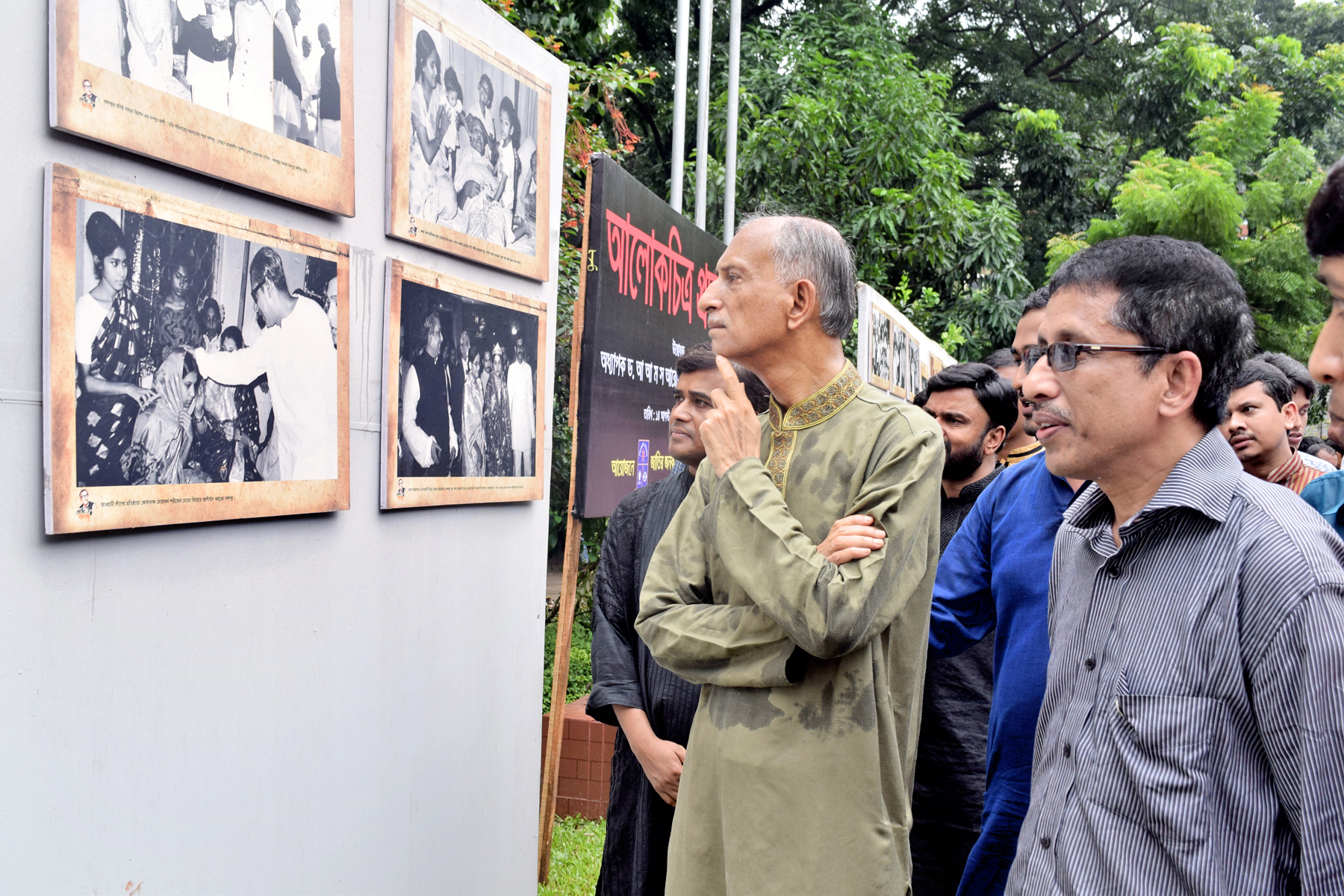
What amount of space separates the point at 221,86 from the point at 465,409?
1.03 m

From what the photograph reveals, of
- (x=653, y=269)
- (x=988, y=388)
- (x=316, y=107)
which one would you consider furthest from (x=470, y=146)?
(x=988, y=388)

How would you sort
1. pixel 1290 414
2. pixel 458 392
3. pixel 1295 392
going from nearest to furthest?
pixel 458 392, pixel 1290 414, pixel 1295 392

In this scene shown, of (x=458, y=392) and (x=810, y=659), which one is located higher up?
(x=458, y=392)

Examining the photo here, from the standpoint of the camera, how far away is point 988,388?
375 cm

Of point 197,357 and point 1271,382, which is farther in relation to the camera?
point 1271,382

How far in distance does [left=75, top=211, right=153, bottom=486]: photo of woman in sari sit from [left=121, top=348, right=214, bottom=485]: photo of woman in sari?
22 mm

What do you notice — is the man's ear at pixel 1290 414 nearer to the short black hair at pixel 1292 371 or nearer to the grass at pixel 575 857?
the short black hair at pixel 1292 371

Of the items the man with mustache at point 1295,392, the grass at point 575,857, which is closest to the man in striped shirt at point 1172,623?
the grass at point 575,857

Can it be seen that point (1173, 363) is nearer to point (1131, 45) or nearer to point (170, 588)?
point (170, 588)

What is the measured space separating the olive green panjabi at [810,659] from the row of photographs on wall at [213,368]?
825 millimetres

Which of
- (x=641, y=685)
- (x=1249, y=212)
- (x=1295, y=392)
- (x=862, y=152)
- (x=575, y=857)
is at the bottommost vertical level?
(x=575, y=857)

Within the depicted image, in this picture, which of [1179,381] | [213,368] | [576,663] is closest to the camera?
[1179,381]

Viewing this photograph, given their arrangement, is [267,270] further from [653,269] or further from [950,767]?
[950,767]

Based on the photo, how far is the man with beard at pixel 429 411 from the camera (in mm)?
2559
